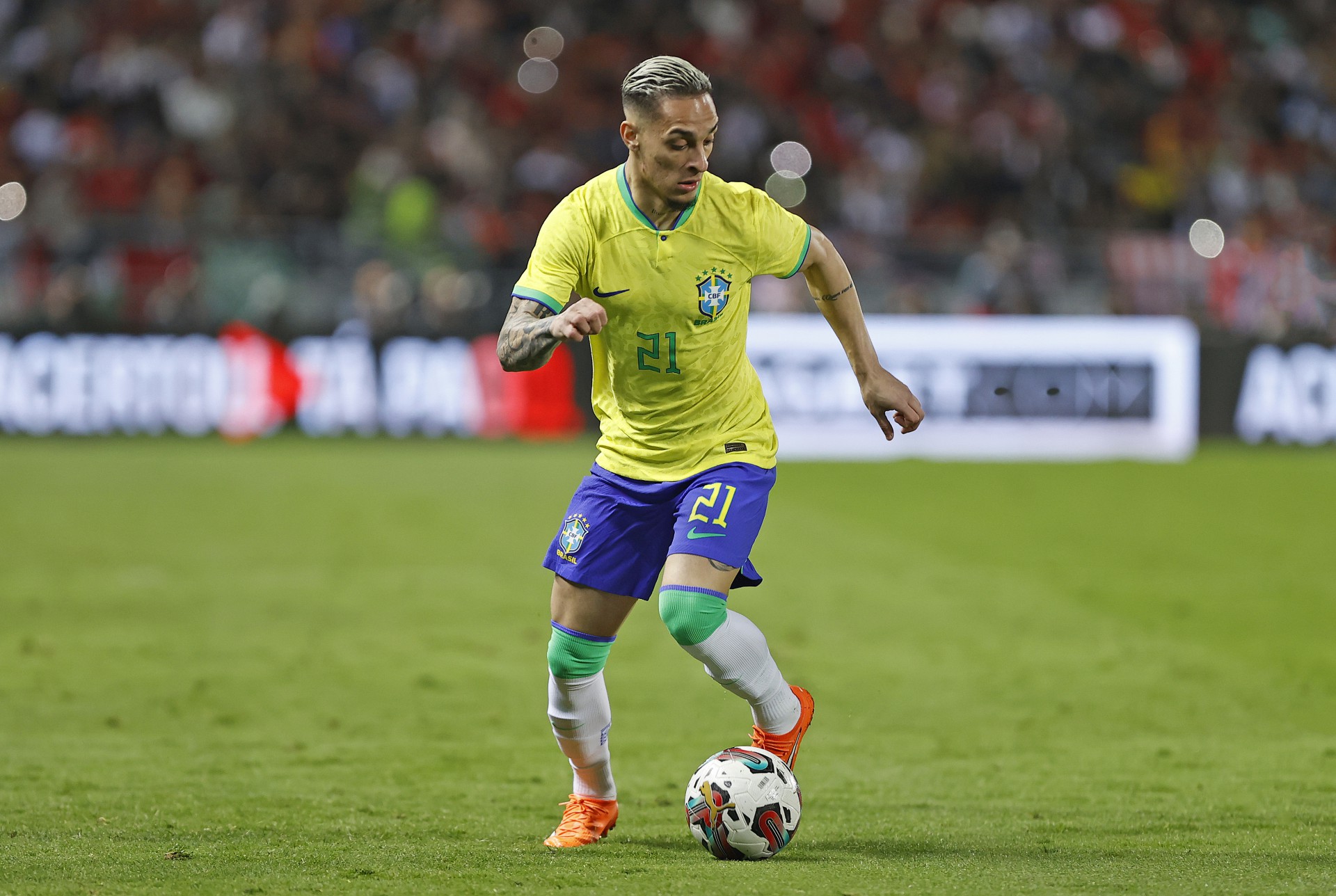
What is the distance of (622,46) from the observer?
2392 cm

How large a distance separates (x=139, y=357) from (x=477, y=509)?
20.0 ft

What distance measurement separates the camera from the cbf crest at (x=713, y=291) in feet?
16.9

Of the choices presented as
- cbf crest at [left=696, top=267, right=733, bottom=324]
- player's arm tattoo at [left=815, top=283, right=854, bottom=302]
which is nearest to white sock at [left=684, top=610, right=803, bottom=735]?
cbf crest at [left=696, top=267, right=733, bottom=324]

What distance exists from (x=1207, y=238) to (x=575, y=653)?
17314 millimetres

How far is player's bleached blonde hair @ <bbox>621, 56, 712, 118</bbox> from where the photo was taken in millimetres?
4949

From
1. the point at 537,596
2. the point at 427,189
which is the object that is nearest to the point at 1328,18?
the point at 427,189

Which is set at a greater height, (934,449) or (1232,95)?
(1232,95)

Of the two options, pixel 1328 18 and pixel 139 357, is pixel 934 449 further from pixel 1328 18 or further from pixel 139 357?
pixel 1328 18

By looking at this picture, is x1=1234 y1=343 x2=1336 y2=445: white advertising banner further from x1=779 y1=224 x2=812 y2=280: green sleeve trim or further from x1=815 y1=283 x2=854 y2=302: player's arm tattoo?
x1=779 y1=224 x2=812 y2=280: green sleeve trim

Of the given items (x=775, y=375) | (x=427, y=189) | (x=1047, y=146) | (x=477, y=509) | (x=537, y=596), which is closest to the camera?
(x=537, y=596)

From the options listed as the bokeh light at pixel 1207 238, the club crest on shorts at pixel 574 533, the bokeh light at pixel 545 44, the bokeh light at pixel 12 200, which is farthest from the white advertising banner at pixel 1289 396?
the club crest on shorts at pixel 574 533

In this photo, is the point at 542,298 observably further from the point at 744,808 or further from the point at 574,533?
the point at 744,808

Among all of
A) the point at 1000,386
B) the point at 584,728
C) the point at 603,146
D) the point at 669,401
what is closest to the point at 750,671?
the point at 584,728

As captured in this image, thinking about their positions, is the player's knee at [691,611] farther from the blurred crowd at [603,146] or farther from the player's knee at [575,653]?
the blurred crowd at [603,146]
